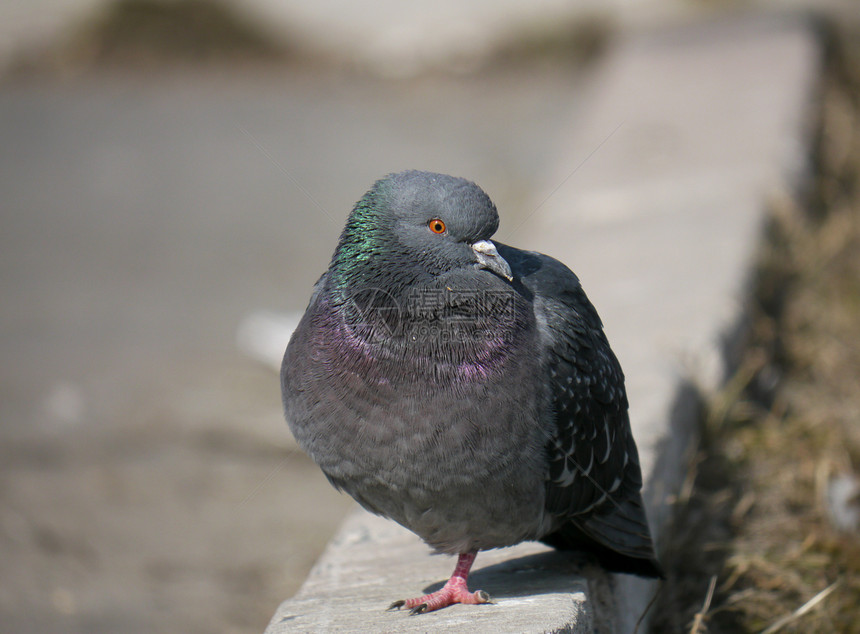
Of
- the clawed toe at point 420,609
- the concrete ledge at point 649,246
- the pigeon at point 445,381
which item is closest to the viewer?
the pigeon at point 445,381

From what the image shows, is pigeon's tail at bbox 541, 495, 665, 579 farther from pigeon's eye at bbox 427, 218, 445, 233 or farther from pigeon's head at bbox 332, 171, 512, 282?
pigeon's eye at bbox 427, 218, 445, 233

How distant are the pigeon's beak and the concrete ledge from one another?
1025 mm

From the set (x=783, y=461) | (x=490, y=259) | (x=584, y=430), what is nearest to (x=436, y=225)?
(x=490, y=259)

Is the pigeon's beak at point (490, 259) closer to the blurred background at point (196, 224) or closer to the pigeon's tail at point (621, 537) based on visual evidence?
the pigeon's tail at point (621, 537)

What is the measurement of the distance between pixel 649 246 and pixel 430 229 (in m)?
3.72

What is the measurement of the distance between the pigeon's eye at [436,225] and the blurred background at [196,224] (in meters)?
2.89

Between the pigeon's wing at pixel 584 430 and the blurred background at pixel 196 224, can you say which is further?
the blurred background at pixel 196 224

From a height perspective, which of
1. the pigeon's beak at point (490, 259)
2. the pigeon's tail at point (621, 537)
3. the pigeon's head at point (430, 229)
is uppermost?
the pigeon's head at point (430, 229)

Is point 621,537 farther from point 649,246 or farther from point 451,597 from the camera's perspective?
point 649,246

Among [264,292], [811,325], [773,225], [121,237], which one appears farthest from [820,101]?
[121,237]

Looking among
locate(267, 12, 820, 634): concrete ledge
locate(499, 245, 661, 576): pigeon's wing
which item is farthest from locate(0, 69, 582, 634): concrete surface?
locate(499, 245, 661, 576): pigeon's wing

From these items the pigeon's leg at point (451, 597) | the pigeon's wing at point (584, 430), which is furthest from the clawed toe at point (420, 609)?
the pigeon's wing at point (584, 430)

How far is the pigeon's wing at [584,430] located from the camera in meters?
2.97

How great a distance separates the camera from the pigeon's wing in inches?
117
